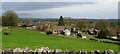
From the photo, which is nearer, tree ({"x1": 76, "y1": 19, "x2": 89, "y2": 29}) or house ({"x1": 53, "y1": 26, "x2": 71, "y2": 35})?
house ({"x1": 53, "y1": 26, "x2": 71, "y2": 35})

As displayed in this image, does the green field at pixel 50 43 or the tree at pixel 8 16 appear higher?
the tree at pixel 8 16

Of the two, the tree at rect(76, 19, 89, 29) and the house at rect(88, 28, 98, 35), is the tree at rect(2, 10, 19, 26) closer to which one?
the tree at rect(76, 19, 89, 29)

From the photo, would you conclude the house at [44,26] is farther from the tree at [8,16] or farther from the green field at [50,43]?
the tree at [8,16]

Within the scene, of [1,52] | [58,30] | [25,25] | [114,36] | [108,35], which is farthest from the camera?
[25,25]

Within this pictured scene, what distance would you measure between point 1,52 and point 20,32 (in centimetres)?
2524

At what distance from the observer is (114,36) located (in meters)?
26.1

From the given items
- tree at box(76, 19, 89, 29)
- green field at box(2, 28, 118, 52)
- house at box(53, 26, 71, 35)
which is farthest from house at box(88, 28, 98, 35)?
green field at box(2, 28, 118, 52)

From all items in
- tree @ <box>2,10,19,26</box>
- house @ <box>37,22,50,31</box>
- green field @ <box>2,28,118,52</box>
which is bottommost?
green field @ <box>2,28,118,52</box>

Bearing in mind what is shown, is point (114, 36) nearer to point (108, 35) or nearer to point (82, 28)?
point (108, 35)

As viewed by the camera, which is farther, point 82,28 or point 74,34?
point 82,28

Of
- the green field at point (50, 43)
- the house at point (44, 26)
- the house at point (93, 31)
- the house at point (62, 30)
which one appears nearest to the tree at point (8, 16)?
the green field at point (50, 43)

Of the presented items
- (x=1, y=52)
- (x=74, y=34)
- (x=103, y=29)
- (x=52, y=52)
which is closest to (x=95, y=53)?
(x=52, y=52)

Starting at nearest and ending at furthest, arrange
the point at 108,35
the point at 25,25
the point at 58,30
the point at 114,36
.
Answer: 1. the point at 114,36
2. the point at 108,35
3. the point at 58,30
4. the point at 25,25

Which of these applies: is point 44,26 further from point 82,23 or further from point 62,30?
point 82,23
